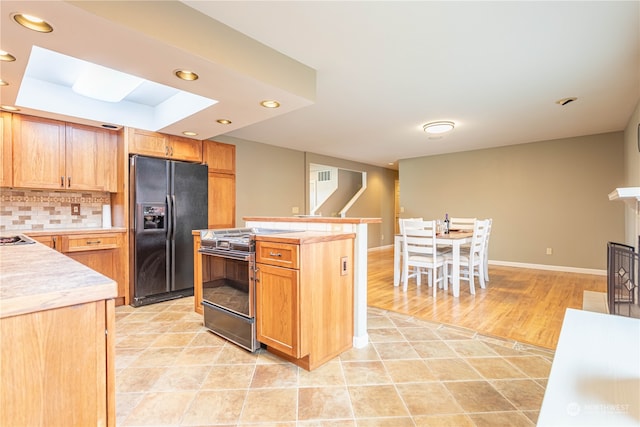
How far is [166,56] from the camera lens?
6.01 feet

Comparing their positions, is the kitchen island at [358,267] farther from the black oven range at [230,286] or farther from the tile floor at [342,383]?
the black oven range at [230,286]

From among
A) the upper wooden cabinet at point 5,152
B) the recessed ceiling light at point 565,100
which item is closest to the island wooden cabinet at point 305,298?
the upper wooden cabinet at point 5,152

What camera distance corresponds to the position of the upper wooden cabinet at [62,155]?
2.92m

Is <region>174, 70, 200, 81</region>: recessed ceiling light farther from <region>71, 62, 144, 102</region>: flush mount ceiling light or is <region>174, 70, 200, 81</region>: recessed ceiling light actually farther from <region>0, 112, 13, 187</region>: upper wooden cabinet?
<region>0, 112, 13, 187</region>: upper wooden cabinet

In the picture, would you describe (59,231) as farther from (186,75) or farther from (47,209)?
(186,75)

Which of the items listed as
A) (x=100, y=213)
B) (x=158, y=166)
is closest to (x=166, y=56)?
(x=158, y=166)

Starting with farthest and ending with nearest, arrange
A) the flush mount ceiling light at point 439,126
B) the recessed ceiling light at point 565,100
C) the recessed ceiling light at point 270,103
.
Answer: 1. the flush mount ceiling light at point 439,126
2. the recessed ceiling light at point 565,100
3. the recessed ceiling light at point 270,103

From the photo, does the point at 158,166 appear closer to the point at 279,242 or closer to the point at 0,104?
the point at 0,104

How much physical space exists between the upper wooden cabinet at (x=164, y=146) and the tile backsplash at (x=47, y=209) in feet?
2.64

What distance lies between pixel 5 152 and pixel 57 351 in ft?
10.8

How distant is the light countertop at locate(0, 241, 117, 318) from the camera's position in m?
0.68

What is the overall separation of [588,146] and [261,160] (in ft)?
18.3

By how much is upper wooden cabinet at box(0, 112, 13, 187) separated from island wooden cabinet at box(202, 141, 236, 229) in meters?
1.88

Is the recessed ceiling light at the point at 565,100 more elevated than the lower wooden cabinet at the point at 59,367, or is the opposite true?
the recessed ceiling light at the point at 565,100
